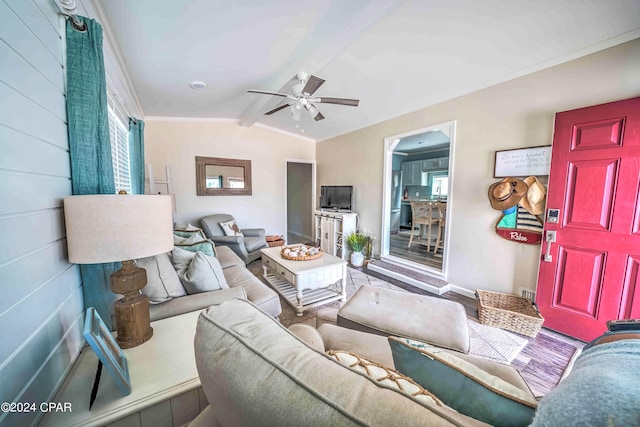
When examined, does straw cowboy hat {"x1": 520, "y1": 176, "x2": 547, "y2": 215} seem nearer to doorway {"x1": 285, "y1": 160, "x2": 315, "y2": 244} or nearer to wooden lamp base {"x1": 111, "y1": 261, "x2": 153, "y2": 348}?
wooden lamp base {"x1": 111, "y1": 261, "x2": 153, "y2": 348}

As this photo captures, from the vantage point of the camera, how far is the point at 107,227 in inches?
32.7

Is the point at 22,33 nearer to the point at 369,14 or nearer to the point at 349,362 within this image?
the point at 349,362

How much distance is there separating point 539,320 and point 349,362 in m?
2.24

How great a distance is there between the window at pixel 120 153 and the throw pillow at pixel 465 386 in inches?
107

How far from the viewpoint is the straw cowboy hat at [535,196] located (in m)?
2.12

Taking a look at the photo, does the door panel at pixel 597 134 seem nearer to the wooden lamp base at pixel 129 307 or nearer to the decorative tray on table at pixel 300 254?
the decorative tray on table at pixel 300 254

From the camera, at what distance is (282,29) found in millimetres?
1861

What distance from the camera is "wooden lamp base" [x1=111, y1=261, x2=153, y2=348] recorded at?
39.4 inches

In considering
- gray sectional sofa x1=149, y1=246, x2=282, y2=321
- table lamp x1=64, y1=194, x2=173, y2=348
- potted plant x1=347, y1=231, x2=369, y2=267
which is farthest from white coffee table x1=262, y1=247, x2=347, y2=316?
table lamp x1=64, y1=194, x2=173, y2=348

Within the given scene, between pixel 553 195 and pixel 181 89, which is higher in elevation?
pixel 181 89

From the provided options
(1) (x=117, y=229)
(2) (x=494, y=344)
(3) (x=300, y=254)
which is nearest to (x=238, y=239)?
(3) (x=300, y=254)

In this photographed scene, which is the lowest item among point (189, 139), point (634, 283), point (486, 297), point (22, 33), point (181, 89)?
point (486, 297)

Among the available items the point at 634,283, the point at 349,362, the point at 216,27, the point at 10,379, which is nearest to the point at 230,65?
the point at 216,27

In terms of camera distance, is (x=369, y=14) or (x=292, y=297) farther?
(x=292, y=297)
